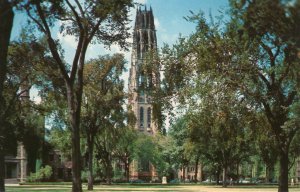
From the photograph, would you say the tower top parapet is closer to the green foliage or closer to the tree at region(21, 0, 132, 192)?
the green foliage

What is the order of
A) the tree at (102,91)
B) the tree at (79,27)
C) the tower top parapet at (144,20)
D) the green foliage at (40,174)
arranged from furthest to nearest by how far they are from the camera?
the tower top parapet at (144,20) → the green foliage at (40,174) → the tree at (102,91) → the tree at (79,27)

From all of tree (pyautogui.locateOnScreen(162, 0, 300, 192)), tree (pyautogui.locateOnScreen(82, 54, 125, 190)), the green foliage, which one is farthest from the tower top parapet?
tree (pyautogui.locateOnScreen(162, 0, 300, 192))

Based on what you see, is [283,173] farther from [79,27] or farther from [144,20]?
[144,20]

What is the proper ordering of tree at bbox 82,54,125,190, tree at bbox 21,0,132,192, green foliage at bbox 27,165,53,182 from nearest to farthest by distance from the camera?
tree at bbox 21,0,132,192
tree at bbox 82,54,125,190
green foliage at bbox 27,165,53,182

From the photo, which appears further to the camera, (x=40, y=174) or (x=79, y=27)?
(x=40, y=174)

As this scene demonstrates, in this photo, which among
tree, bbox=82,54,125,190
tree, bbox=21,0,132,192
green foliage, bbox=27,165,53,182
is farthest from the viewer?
green foliage, bbox=27,165,53,182

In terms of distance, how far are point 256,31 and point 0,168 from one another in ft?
72.9

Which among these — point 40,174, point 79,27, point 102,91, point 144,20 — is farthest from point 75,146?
point 144,20

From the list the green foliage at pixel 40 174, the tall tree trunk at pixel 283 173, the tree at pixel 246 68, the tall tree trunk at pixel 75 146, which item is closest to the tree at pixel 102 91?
the tree at pixel 246 68

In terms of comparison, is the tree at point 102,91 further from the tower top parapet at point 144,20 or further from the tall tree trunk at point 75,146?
the tower top parapet at point 144,20

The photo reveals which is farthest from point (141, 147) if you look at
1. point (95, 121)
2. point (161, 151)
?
point (95, 121)

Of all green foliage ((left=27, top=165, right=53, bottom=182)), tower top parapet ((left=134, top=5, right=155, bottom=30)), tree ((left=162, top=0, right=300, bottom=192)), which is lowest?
green foliage ((left=27, top=165, right=53, bottom=182))

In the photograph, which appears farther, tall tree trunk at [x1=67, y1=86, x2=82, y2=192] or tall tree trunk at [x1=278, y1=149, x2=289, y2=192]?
tall tree trunk at [x1=278, y1=149, x2=289, y2=192]

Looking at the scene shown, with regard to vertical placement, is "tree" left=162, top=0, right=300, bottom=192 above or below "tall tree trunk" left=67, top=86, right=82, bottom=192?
above
